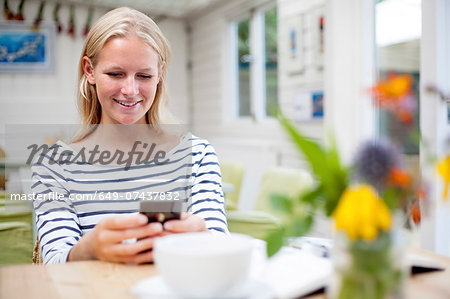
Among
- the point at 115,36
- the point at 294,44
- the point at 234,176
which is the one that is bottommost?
the point at 234,176

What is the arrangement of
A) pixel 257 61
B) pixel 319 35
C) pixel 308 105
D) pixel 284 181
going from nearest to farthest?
pixel 284 181, pixel 319 35, pixel 308 105, pixel 257 61

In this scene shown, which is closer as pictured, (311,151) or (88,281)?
(311,151)

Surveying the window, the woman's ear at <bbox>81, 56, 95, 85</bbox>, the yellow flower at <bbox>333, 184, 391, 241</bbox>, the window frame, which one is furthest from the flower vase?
the window frame

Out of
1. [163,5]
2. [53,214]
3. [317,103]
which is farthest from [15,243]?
[163,5]

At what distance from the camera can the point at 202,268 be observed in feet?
1.87

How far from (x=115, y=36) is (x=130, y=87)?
145 mm

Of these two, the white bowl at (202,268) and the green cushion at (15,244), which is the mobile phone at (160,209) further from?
the green cushion at (15,244)

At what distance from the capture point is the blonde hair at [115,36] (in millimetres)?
1298

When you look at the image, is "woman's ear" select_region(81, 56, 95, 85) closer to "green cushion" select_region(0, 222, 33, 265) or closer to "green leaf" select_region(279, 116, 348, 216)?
"green cushion" select_region(0, 222, 33, 265)

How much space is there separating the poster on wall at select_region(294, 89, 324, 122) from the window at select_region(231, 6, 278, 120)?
384 mm

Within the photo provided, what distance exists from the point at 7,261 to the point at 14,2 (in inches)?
177

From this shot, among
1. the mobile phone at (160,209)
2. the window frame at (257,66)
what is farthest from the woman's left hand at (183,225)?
the window frame at (257,66)

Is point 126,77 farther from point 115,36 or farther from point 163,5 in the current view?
point 163,5

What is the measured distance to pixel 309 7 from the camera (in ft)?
12.2
